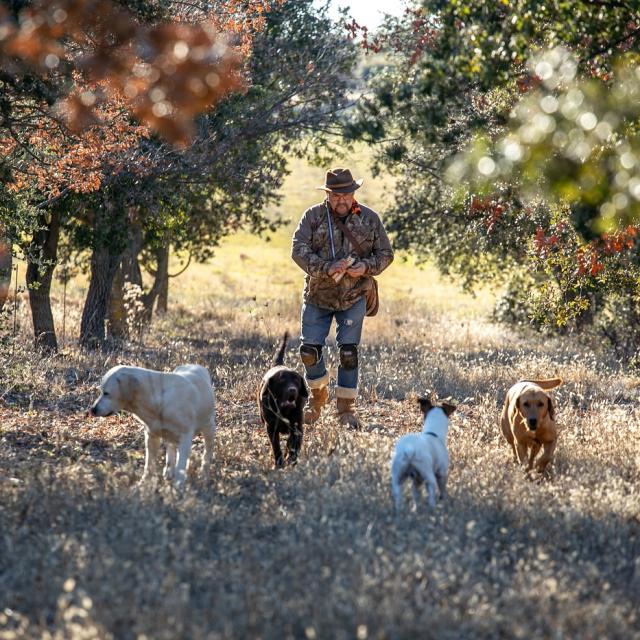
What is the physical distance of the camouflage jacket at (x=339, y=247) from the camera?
9484mm

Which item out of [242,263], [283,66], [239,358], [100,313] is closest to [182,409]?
[239,358]

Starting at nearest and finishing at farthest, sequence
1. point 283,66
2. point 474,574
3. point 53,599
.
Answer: point 53,599
point 474,574
point 283,66

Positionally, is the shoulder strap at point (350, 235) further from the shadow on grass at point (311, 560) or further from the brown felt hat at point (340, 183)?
the shadow on grass at point (311, 560)

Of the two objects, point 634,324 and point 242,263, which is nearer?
point 634,324

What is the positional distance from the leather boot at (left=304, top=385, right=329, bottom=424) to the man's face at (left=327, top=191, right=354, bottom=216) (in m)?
1.79

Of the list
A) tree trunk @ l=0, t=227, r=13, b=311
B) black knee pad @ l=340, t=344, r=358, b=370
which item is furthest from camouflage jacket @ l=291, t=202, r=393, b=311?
tree trunk @ l=0, t=227, r=13, b=311

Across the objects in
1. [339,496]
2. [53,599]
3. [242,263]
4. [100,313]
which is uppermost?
[242,263]

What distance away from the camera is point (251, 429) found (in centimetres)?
953

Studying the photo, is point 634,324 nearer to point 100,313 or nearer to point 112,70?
point 100,313

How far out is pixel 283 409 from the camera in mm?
7809

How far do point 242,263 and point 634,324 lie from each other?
2551cm

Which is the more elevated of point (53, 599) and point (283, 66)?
point (283, 66)

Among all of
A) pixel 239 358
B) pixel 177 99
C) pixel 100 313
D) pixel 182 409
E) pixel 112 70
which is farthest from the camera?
pixel 100 313

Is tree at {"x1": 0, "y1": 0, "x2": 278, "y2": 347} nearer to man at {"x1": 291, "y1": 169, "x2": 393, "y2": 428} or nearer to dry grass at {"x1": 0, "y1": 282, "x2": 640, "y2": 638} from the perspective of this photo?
man at {"x1": 291, "y1": 169, "x2": 393, "y2": 428}
